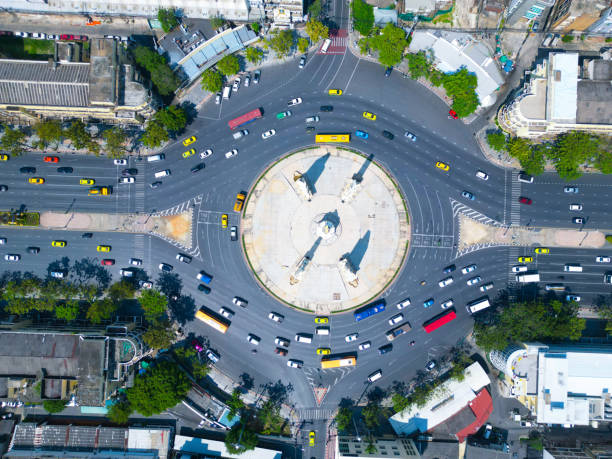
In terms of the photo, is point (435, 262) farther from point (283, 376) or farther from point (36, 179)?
point (36, 179)

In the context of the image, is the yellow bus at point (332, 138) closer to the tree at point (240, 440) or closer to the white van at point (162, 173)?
the white van at point (162, 173)

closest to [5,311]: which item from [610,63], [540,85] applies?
[540,85]

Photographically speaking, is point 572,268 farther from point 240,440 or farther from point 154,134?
point 154,134

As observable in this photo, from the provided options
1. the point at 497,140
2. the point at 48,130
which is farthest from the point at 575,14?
the point at 48,130

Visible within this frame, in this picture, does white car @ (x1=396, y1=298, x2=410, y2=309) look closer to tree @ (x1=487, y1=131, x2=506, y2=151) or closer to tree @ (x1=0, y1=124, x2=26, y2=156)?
tree @ (x1=487, y1=131, x2=506, y2=151)

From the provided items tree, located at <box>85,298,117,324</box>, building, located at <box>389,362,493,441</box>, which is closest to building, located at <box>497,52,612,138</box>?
building, located at <box>389,362,493,441</box>

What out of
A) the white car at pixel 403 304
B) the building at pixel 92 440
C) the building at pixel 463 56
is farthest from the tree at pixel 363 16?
the building at pixel 92 440
